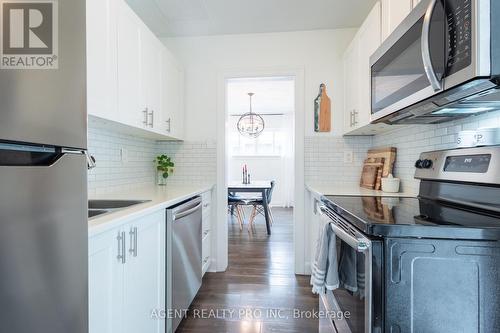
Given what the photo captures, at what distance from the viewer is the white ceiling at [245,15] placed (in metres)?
2.21

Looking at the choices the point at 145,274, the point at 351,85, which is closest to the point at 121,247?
the point at 145,274

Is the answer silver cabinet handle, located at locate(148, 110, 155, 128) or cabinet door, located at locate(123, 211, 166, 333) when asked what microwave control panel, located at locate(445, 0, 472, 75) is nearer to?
cabinet door, located at locate(123, 211, 166, 333)

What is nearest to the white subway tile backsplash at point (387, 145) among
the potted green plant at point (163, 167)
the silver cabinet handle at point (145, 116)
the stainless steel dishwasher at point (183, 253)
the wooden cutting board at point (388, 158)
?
the wooden cutting board at point (388, 158)

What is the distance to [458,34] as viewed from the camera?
0.82 meters

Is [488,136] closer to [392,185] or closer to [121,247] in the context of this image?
[392,185]

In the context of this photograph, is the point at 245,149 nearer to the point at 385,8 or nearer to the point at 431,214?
the point at 385,8

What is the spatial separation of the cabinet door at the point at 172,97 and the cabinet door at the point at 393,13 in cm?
170

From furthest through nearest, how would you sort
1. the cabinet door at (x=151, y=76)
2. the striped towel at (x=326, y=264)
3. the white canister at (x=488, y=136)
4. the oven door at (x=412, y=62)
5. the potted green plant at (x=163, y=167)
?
the potted green plant at (x=163, y=167) → the cabinet door at (x=151, y=76) → the striped towel at (x=326, y=264) → the white canister at (x=488, y=136) → the oven door at (x=412, y=62)

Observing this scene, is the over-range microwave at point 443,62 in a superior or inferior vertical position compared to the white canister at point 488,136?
superior

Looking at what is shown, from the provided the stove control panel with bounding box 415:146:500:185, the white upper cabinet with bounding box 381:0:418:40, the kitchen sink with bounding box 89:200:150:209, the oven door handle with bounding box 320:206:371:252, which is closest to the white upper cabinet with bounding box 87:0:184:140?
the kitchen sink with bounding box 89:200:150:209

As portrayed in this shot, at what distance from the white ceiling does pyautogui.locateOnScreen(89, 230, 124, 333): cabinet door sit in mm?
1989

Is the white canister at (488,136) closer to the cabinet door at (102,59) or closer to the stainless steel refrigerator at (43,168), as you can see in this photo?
the stainless steel refrigerator at (43,168)

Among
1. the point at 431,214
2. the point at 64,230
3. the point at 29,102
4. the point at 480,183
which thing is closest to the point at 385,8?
the point at 480,183

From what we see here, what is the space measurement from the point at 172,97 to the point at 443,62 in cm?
214
